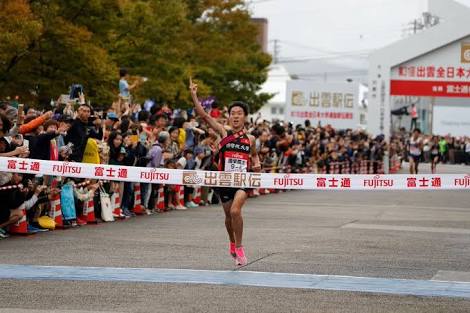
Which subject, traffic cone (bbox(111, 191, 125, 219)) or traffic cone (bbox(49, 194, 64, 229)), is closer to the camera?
traffic cone (bbox(49, 194, 64, 229))

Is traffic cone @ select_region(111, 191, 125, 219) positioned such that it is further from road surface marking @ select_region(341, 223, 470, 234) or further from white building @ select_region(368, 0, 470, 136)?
white building @ select_region(368, 0, 470, 136)

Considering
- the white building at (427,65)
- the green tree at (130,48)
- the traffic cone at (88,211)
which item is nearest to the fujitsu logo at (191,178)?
the traffic cone at (88,211)

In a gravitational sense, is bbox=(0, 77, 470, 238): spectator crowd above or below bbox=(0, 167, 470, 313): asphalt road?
above

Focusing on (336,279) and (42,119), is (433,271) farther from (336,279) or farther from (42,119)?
(42,119)

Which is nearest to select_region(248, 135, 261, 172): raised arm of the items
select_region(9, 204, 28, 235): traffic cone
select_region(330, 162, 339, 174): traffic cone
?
select_region(9, 204, 28, 235): traffic cone

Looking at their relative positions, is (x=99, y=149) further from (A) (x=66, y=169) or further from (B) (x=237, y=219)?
(B) (x=237, y=219)

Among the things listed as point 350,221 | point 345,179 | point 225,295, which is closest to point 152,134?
point 350,221

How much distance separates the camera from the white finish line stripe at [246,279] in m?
10.8

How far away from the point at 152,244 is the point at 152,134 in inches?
286

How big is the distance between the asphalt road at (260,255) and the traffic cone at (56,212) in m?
0.45

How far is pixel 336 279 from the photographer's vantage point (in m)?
11.5

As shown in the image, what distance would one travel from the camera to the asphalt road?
972 cm

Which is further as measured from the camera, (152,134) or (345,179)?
(152,134)

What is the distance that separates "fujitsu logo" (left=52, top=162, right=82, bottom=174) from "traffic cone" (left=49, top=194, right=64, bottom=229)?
180cm
